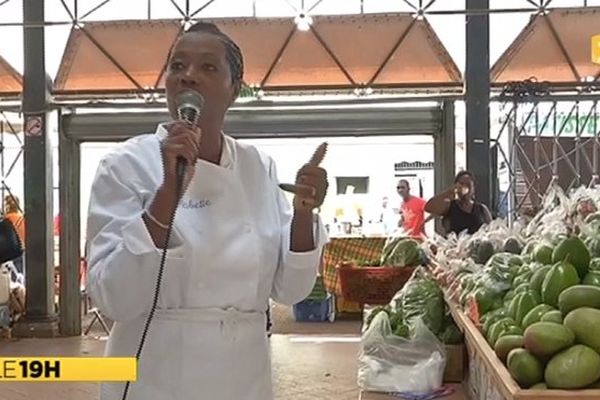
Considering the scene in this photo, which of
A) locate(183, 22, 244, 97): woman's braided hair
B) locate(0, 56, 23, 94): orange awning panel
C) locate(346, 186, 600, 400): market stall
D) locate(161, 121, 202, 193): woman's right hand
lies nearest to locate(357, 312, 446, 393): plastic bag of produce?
locate(346, 186, 600, 400): market stall

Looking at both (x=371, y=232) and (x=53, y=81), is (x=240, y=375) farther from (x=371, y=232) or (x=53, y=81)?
(x=371, y=232)

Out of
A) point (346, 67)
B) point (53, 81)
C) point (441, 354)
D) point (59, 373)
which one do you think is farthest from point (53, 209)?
point (59, 373)

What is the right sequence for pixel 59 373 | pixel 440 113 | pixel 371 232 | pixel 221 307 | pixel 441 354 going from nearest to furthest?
pixel 221 307 < pixel 59 373 < pixel 441 354 < pixel 440 113 < pixel 371 232

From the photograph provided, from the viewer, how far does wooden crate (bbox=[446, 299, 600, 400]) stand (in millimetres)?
1362

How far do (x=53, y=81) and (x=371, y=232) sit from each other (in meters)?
3.85

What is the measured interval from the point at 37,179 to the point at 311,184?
20.0ft

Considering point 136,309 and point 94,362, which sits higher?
point 136,309

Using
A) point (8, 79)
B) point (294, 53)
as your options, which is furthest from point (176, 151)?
point (8, 79)

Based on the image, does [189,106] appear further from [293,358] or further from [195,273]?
[293,358]

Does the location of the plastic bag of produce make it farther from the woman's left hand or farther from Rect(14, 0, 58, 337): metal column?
Rect(14, 0, 58, 337): metal column

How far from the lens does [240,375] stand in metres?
1.36

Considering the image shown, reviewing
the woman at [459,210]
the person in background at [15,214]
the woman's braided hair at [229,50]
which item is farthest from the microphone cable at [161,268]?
the person in background at [15,214]

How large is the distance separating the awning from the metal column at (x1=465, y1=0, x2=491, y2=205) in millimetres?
213

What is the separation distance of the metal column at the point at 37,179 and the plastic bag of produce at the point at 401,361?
190 inches
